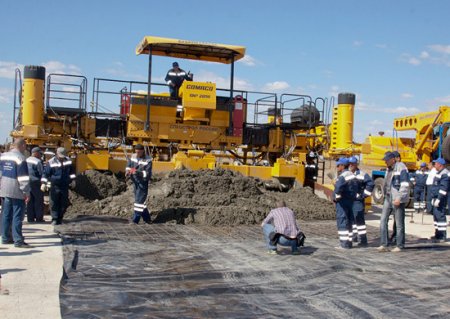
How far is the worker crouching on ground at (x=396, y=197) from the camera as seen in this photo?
28.5ft

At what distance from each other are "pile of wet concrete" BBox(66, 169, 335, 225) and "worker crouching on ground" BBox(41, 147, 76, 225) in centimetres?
100

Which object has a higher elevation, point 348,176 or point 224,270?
point 348,176

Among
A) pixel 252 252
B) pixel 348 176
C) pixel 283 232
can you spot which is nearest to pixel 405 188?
pixel 348 176

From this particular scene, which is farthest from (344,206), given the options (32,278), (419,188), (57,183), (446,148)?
(446,148)

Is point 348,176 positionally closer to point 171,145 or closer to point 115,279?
point 115,279

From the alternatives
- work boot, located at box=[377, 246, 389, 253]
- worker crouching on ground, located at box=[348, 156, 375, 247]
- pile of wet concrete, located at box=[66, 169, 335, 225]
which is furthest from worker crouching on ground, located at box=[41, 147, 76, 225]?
work boot, located at box=[377, 246, 389, 253]

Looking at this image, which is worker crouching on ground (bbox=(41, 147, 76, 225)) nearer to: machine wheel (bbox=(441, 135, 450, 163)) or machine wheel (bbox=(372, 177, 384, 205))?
machine wheel (bbox=(441, 135, 450, 163))

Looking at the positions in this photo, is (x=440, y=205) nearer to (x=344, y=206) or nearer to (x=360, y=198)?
(x=360, y=198)

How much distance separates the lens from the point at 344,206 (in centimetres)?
895

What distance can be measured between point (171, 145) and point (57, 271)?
826cm

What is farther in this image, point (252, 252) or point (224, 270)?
point (252, 252)

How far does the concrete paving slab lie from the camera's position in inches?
192

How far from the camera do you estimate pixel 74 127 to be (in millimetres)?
14180

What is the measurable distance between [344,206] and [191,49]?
281 inches
